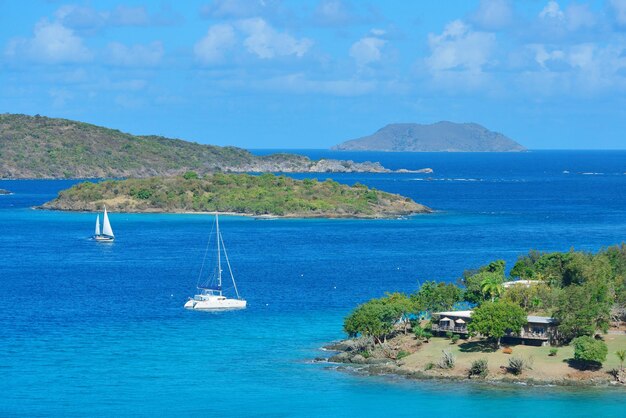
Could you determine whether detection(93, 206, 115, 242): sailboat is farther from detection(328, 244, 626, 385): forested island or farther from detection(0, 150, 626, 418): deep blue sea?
detection(328, 244, 626, 385): forested island

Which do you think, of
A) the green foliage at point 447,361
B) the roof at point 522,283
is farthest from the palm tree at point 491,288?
the green foliage at point 447,361

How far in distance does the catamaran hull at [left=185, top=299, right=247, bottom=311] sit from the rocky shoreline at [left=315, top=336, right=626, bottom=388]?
18160mm

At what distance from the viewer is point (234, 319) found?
88562mm

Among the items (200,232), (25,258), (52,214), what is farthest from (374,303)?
(52,214)

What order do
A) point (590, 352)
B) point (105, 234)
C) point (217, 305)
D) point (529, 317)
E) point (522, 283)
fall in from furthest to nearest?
1. point (105, 234)
2. point (217, 305)
3. point (522, 283)
4. point (529, 317)
5. point (590, 352)

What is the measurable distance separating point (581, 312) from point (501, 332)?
508 cm

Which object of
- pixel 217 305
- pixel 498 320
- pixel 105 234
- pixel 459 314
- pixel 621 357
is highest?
pixel 498 320

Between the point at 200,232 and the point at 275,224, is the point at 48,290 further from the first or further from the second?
the point at 275,224

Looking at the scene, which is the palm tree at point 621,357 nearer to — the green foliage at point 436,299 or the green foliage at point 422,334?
the green foliage at point 422,334

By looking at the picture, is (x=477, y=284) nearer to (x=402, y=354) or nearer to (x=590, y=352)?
(x=402, y=354)

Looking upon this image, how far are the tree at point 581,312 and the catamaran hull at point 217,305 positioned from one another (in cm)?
2899

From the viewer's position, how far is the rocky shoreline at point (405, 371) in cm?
6531

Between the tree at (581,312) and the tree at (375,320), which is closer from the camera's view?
the tree at (581,312)

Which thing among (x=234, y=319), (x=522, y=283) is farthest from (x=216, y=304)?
(x=522, y=283)
